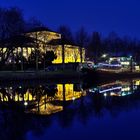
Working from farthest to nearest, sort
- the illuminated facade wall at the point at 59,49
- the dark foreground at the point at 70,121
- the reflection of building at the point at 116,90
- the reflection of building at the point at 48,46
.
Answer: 1. the illuminated facade wall at the point at 59,49
2. the reflection of building at the point at 48,46
3. the reflection of building at the point at 116,90
4. the dark foreground at the point at 70,121

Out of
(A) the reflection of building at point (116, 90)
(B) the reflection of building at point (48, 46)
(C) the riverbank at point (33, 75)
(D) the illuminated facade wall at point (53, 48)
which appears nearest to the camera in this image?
(A) the reflection of building at point (116, 90)

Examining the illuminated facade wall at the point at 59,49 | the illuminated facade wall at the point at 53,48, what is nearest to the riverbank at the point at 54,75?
the illuminated facade wall at the point at 53,48

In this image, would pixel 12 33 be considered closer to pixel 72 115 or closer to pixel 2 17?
pixel 2 17

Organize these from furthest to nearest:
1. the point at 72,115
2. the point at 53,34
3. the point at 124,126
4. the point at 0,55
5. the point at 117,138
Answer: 1. the point at 53,34
2. the point at 0,55
3. the point at 72,115
4. the point at 124,126
5. the point at 117,138

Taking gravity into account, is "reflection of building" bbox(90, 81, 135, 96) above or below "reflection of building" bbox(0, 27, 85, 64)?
below

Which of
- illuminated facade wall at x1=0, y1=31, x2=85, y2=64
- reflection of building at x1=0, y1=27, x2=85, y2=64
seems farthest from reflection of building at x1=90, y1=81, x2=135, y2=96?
illuminated facade wall at x1=0, y1=31, x2=85, y2=64

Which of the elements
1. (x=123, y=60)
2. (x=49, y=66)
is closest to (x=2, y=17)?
(x=49, y=66)

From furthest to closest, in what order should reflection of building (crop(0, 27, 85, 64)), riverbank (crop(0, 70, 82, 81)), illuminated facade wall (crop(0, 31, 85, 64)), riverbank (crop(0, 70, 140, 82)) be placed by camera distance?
illuminated facade wall (crop(0, 31, 85, 64)), reflection of building (crop(0, 27, 85, 64)), riverbank (crop(0, 70, 140, 82)), riverbank (crop(0, 70, 82, 81))

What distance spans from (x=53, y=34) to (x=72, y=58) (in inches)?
286

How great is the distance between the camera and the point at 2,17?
211ft

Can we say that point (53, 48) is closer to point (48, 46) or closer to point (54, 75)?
point (48, 46)

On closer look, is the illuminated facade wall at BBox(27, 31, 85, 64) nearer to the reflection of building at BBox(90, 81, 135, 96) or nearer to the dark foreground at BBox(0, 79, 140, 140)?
the reflection of building at BBox(90, 81, 135, 96)

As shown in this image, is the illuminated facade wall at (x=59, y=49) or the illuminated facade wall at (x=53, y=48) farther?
the illuminated facade wall at (x=59, y=49)

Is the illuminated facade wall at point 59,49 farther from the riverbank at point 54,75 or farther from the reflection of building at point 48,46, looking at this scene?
the riverbank at point 54,75
